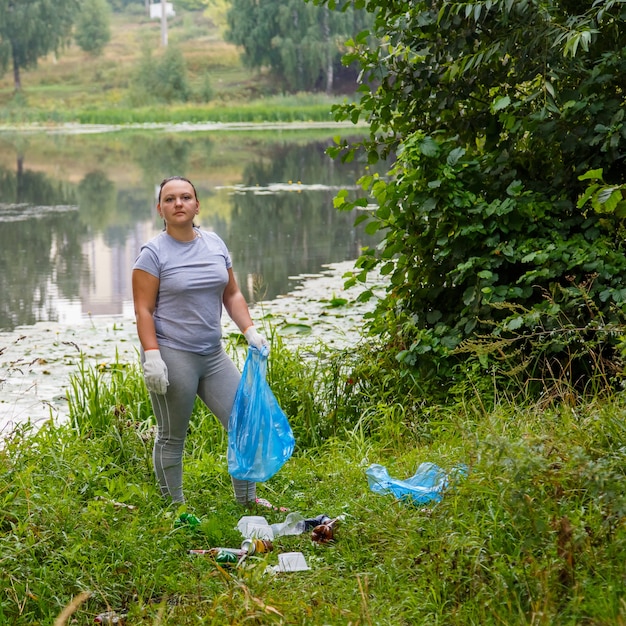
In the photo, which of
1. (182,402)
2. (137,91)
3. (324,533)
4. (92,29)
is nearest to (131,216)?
(182,402)

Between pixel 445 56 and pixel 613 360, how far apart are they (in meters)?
1.91

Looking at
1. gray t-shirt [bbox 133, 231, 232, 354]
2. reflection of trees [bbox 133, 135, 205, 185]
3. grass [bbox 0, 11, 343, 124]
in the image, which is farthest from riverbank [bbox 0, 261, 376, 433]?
grass [bbox 0, 11, 343, 124]

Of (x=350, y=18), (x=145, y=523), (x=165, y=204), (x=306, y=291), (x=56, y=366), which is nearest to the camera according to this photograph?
(x=145, y=523)

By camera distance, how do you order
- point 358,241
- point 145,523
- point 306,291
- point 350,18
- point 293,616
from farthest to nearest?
point 350,18
point 358,241
point 306,291
point 145,523
point 293,616

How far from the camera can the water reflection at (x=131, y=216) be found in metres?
11.1

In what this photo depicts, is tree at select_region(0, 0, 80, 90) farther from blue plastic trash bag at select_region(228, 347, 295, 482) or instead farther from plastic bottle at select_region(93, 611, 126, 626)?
plastic bottle at select_region(93, 611, 126, 626)

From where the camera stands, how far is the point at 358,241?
14.3 meters

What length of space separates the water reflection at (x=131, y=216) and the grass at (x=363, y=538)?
11.1 ft

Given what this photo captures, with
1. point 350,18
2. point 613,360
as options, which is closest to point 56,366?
point 613,360

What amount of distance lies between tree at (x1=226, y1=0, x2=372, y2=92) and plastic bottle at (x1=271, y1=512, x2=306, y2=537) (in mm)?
47790

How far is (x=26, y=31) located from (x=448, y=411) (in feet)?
188

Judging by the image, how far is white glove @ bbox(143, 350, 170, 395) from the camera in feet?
14.1

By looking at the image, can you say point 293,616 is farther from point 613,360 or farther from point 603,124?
point 603,124

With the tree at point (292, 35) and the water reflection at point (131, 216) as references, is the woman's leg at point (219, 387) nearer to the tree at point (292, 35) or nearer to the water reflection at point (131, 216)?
the water reflection at point (131, 216)
